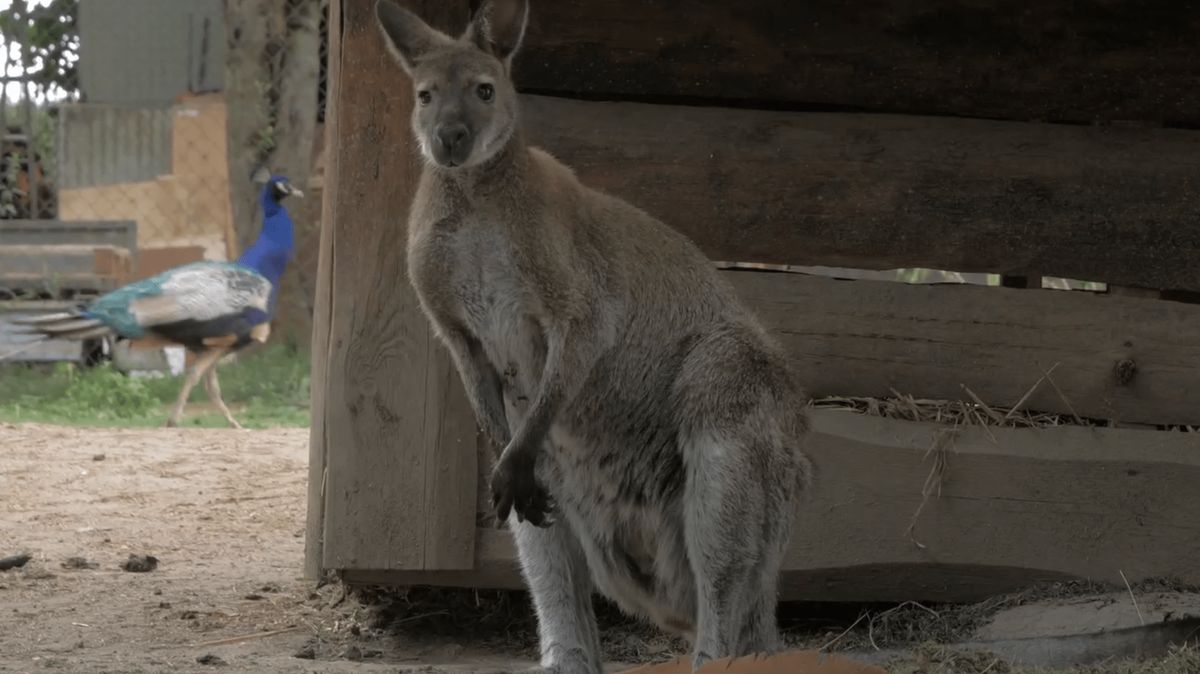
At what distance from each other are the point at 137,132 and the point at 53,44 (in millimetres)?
897

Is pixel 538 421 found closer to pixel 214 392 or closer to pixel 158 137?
pixel 214 392

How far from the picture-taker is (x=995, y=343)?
533 cm

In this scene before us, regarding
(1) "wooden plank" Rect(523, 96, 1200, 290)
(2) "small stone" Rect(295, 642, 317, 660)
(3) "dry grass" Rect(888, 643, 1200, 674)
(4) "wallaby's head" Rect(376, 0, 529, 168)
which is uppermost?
(4) "wallaby's head" Rect(376, 0, 529, 168)

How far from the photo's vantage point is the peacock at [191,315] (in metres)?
10.1

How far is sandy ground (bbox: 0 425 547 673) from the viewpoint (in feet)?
16.9

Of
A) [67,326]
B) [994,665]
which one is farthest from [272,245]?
[994,665]

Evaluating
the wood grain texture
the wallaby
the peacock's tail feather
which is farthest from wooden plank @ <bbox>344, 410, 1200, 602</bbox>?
the peacock's tail feather

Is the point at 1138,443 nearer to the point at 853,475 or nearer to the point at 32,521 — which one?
the point at 853,475

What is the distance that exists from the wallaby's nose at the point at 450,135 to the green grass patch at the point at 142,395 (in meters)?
6.08

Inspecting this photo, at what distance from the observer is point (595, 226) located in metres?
4.41

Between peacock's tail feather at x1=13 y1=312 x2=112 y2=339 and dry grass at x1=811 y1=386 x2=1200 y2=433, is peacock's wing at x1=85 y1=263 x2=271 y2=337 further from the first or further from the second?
dry grass at x1=811 y1=386 x2=1200 y2=433

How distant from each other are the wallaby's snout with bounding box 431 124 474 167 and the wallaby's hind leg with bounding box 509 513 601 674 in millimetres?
1025

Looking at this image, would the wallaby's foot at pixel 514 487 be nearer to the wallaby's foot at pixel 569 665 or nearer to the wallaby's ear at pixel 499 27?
the wallaby's foot at pixel 569 665

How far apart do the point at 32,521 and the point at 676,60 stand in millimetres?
3773
